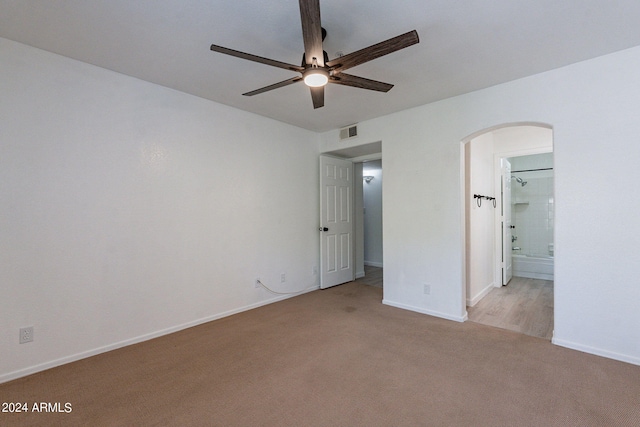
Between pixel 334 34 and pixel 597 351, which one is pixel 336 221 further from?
pixel 597 351

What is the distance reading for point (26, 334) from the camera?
7.55ft

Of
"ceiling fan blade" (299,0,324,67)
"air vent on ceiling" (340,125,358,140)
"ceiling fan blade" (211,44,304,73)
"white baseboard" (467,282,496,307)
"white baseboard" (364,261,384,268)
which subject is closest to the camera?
"ceiling fan blade" (299,0,324,67)

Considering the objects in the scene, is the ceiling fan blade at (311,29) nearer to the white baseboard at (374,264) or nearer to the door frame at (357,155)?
the door frame at (357,155)

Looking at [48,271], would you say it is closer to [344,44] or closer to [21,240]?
[21,240]

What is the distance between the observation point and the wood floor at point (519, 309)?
10.4ft

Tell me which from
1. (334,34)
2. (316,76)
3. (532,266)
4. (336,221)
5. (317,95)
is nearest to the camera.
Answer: (316,76)

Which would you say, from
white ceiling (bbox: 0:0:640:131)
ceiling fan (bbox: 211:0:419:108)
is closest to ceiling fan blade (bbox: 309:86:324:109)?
ceiling fan (bbox: 211:0:419:108)

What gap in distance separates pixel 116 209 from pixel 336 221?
10.2 ft

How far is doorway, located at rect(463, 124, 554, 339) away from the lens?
3.53 m

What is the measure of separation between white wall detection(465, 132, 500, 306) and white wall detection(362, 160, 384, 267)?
2590 millimetres

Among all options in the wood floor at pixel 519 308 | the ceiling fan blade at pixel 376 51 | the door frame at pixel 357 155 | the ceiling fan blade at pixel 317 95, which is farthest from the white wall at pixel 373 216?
the ceiling fan blade at pixel 376 51

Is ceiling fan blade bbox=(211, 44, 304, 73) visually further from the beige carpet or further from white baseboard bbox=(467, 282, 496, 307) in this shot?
white baseboard bbox=(467, 282, 496, 307)

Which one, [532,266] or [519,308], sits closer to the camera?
[519,308]

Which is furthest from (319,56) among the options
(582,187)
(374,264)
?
(374,264)
